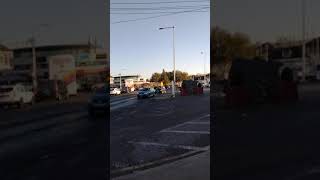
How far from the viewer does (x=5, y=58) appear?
762cm

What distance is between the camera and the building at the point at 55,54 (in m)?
7.69

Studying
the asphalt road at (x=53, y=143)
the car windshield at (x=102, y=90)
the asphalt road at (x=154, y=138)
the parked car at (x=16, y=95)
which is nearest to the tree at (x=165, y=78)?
the asphalt road at (x=154, y=138)

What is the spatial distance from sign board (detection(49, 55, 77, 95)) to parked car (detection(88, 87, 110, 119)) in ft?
1.40

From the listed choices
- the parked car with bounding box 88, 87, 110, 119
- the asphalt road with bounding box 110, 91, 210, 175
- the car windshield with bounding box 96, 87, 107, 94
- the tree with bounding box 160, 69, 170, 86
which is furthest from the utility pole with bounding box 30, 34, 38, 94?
the tree with bounding box 160, 69, 170, 86

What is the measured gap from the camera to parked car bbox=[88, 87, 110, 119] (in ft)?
26.2

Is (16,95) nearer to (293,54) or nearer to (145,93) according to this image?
(293,54)

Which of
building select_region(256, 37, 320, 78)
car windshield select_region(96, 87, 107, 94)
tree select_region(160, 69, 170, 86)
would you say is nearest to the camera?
building select_region(256, 37, 320, 78)

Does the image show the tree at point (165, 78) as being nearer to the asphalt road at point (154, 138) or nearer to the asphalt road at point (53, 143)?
the asphalt road at point (154, 138)

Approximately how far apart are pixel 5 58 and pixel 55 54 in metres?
0.82

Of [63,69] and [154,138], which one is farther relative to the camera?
[154,138]

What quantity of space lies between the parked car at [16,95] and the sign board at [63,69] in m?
0.49

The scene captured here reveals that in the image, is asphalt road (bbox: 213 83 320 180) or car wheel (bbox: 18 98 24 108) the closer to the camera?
asphalt road (bbox: 213 83 320 180)

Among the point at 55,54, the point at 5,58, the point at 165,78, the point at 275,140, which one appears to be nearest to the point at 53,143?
the point at 55,54

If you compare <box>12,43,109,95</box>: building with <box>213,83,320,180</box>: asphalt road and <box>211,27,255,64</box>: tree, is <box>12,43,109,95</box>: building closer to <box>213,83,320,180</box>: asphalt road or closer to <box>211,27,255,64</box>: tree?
<box>211,27,255,64</box>: tree
